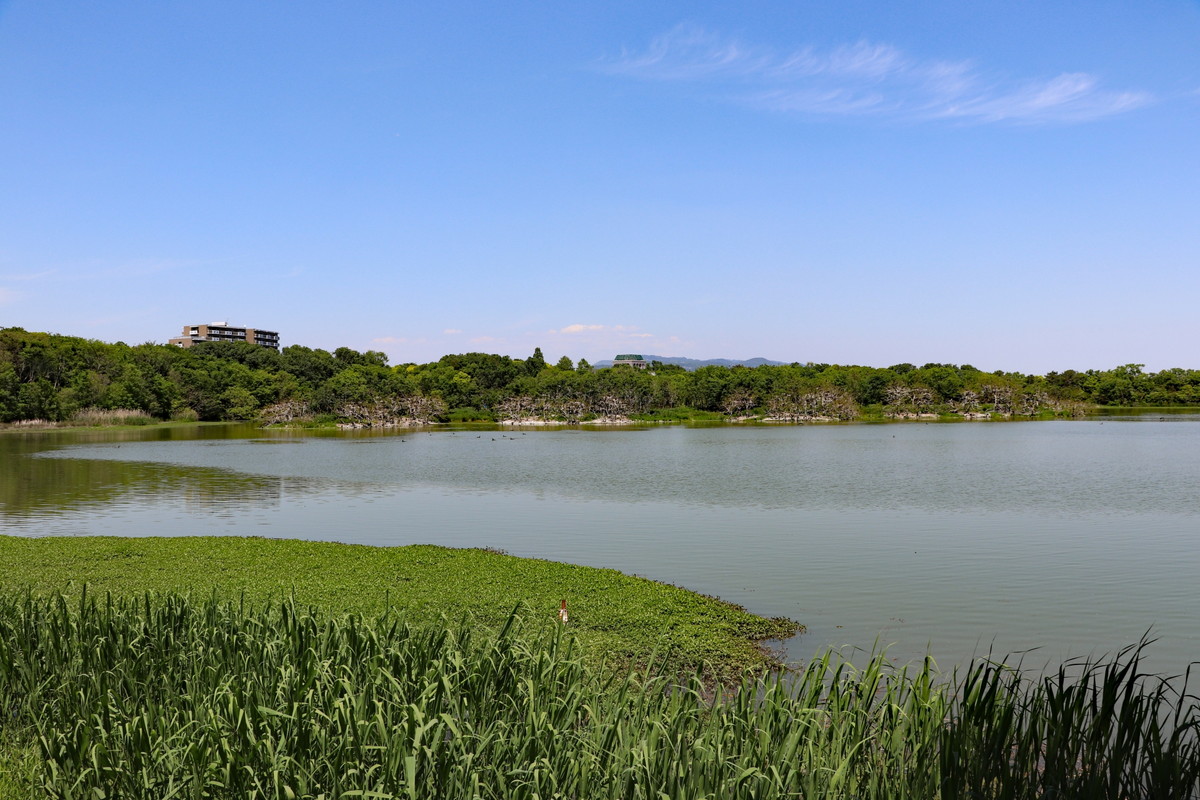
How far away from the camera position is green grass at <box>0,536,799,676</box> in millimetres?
10555

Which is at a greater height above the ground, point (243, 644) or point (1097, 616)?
point (243, 644)

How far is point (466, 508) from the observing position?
2581cm

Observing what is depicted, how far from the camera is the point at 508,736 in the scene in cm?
542

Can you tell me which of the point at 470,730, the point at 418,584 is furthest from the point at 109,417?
the point at 470,730

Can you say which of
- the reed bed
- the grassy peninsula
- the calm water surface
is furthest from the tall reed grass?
the reed bed

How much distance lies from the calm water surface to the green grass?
4.17 feet

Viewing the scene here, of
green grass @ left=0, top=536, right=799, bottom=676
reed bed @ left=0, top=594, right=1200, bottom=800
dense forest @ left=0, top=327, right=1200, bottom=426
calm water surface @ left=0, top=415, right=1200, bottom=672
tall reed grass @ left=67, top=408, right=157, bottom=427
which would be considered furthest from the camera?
dense forest @ left=0, top=327, right=1200, bottom=426

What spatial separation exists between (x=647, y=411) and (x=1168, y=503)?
316 feet

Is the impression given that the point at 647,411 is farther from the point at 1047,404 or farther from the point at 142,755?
the point at 142,755

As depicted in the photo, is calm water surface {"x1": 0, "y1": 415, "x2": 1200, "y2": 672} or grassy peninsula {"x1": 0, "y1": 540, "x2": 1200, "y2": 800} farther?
calm water surface {"x1": 0, "y1": 415, "x2": 1200, "y2": 672}

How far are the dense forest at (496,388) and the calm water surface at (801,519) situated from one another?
49.4m

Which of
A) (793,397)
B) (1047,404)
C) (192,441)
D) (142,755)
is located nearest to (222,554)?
(142,755)

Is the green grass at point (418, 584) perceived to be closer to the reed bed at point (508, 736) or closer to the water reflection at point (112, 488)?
the reed bed at point (508, 736)

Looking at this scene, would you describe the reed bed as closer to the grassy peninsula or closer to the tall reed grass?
the grassy peninsula
